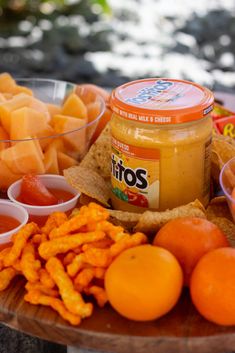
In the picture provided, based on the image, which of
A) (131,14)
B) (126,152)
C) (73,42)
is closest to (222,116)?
(126,152)

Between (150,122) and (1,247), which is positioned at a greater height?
(150,122)

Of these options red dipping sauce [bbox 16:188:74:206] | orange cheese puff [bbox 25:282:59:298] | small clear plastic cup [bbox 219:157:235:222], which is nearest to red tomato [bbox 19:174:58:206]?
red dipping sauce [bbox 16:188:74:206]

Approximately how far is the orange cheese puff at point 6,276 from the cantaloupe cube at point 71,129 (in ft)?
A: 1.78

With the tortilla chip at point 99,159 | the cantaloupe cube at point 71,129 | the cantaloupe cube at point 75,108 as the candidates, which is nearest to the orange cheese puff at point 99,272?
the tortilla chip at point 99,159

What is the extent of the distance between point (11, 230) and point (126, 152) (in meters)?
0.33

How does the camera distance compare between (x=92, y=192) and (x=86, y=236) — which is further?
(x=92, y=192)

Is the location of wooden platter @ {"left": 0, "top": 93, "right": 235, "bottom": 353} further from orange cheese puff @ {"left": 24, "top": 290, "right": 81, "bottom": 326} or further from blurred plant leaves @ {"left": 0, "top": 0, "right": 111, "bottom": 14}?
blurred plant leaves @ {"left": 0, "top": 0, "right": 111, "bottom": 14}

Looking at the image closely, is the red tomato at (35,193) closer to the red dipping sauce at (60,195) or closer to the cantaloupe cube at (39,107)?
the red dipping sauce at (60,195)

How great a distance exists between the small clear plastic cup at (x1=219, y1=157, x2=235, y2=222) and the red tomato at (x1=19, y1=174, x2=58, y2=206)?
43cm

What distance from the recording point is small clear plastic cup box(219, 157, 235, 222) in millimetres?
1496

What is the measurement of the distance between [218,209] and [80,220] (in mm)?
414

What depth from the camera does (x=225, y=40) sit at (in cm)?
486

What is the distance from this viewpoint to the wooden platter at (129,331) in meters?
1.25

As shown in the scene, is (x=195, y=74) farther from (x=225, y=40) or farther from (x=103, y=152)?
(x=103, y=152)
